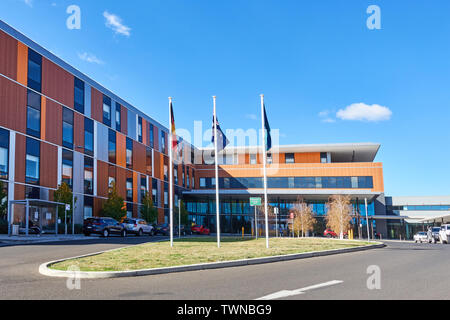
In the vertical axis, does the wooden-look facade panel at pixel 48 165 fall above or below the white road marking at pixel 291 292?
above

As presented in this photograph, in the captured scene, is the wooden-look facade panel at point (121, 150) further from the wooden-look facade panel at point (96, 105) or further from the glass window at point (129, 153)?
the wooden-look facade panel at point (96, 105)

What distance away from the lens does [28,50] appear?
1453 inches

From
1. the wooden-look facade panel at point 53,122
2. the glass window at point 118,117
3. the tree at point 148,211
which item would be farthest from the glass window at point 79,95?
the tree at point 148,211

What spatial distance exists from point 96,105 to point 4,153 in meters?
14.8

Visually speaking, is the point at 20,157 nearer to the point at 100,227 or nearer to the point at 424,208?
the point at 100,227

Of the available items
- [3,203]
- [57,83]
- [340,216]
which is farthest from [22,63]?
[340,216]

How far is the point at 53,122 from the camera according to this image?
39594 millimetres

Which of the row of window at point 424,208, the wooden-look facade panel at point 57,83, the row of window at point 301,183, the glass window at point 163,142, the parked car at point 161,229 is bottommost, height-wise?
the parked car at point 161,229

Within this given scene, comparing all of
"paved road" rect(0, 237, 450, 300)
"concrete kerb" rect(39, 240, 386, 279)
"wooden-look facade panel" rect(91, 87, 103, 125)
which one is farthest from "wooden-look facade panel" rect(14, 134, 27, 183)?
"paved road" rect(0, 237, 450, 300)

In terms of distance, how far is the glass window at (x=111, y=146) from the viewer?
49.1m

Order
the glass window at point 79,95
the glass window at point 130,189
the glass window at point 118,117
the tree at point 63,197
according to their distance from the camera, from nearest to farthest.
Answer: the tree at point 63,197 → the glass window at point 79,95 → the glass window at point 118,117 → the glass window at point 130,189

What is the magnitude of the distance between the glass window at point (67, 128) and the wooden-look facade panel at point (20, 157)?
5660 millimetres

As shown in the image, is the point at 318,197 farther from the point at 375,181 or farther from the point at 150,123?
the point at 150,123
